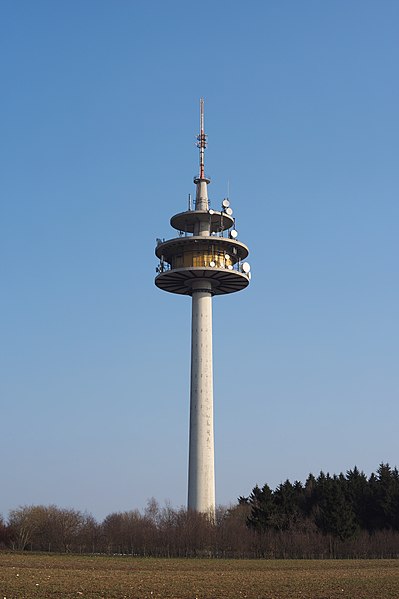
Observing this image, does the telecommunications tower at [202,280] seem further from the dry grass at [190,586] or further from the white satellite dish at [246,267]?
the dry grass at [190,586]

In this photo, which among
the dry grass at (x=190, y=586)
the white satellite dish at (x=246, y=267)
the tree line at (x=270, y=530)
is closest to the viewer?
the dry grass at (x=190, y=586)

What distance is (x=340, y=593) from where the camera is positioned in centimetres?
2833

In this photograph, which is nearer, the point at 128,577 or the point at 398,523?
the point at 128,577

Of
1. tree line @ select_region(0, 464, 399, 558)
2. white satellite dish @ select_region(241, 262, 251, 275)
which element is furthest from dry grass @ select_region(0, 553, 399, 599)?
white satellite dish @ select_region(241, 262, 251, 275)

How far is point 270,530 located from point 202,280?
24.0 metres

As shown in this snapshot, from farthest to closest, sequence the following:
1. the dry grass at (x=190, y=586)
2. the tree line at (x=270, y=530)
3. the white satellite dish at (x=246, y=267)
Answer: the white satellite dish at (x=246, y=267) → the tree line at (x=270, y=530) → the dry grass at (x=190, y=586)

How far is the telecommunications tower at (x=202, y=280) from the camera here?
74250 mm

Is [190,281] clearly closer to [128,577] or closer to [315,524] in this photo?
[315,524]

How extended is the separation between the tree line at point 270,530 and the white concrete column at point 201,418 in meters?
1.99

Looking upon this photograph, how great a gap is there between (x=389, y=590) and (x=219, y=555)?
39.5m

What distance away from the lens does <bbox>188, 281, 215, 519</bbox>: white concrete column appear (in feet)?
242

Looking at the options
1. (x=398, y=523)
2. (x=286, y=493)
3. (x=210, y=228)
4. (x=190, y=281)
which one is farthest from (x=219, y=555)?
(x=210, y=228)

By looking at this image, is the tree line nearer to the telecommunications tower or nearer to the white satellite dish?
the telecommunications tower

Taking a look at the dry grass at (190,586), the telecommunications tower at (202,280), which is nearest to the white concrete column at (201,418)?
the telecommunications tower at (202,280)
